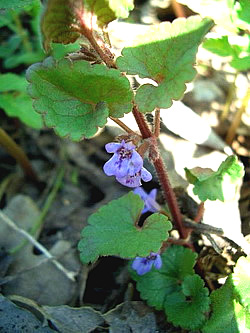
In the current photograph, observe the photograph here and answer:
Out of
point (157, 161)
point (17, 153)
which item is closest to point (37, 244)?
point (17, 153)

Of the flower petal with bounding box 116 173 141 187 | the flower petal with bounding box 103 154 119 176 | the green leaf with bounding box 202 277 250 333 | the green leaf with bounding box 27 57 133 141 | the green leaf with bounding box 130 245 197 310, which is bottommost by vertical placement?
the green leaf with bounding box 130 245 197 310

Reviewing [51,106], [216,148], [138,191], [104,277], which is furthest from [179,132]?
[51,106]

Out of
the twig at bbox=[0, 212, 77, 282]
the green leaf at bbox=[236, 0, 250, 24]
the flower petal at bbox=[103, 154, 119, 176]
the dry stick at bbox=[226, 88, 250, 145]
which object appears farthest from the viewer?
the dry stick at bbox=[226, 88, 250, 145]

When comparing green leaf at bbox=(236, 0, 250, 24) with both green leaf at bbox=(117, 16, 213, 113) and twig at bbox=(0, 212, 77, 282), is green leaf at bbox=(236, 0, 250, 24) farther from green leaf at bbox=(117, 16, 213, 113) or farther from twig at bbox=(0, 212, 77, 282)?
twig at bbox=(0, 212, 77, 282)

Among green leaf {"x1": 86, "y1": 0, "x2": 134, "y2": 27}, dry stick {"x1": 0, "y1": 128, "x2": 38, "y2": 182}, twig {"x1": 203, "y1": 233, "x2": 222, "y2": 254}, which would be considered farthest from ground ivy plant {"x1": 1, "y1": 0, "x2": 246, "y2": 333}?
dry stick {"x1": 0, "y1": 128, "x2": 38, "y2": 182}

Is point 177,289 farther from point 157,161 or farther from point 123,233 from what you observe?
point 157,161

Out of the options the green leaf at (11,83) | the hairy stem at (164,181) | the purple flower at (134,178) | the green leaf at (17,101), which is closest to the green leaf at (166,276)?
the hairy stem at (164,181)
